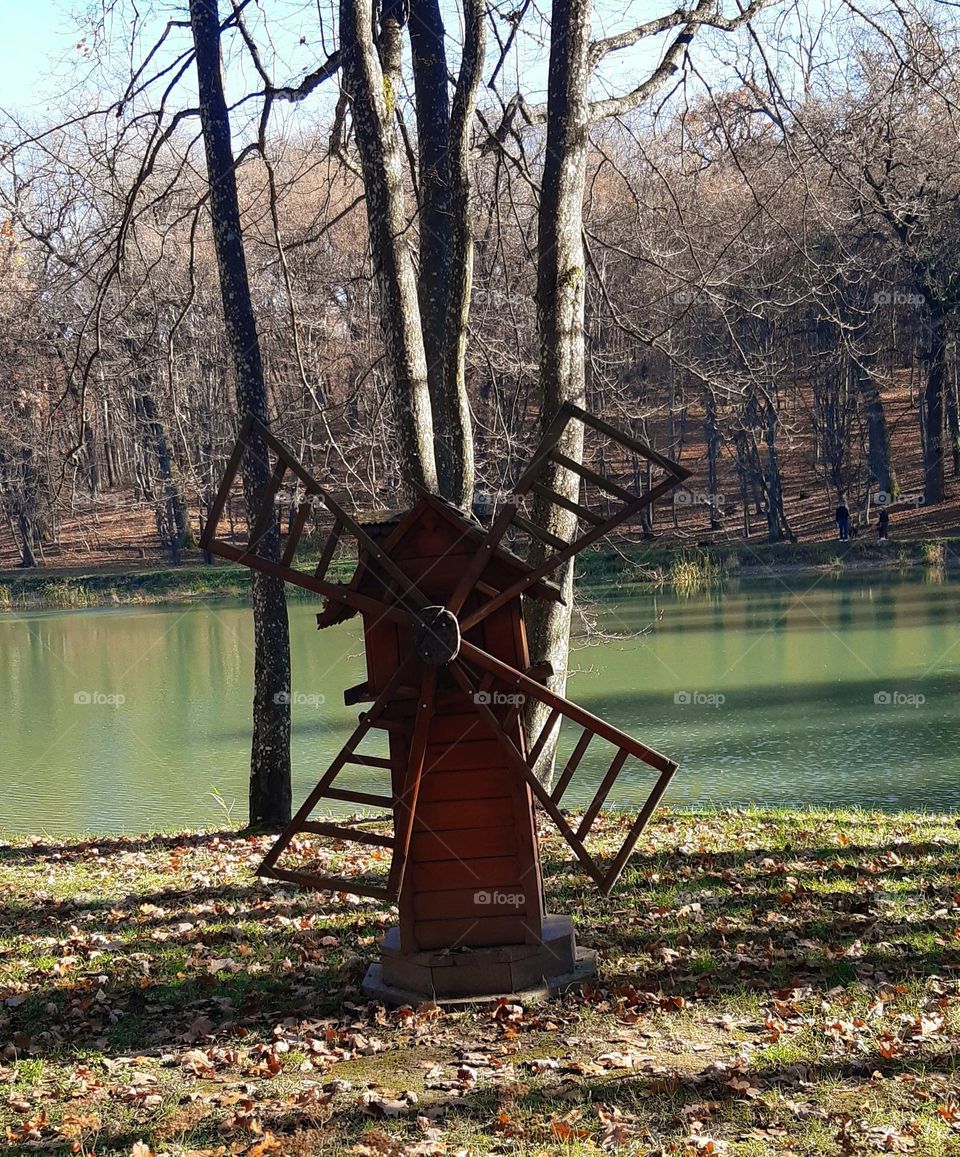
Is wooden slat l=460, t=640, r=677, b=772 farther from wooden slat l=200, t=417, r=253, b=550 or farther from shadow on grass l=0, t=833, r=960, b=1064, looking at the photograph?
wooden slat l=200, t=417, r=253, b=550

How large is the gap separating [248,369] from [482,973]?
5.57m

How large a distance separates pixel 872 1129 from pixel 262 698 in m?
6.35

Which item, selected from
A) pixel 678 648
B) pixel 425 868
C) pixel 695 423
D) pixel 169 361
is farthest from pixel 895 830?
pixel 695 423

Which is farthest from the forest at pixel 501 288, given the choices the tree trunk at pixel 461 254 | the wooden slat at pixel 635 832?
the wooden slat at pixel 635 832

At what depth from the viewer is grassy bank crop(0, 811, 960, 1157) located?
166 inches

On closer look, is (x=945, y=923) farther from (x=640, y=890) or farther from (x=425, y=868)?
(x=425, y=868)

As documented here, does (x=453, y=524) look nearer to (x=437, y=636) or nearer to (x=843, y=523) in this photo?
(x=437, y=636)

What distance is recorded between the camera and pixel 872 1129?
4.00m

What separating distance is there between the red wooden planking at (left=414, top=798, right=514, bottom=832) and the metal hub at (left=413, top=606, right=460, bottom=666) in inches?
28.5

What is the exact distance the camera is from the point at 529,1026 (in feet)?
17.2

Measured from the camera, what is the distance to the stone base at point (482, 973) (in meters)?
5.64

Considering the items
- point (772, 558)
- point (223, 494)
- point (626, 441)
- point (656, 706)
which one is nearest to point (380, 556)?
point (223, 494)

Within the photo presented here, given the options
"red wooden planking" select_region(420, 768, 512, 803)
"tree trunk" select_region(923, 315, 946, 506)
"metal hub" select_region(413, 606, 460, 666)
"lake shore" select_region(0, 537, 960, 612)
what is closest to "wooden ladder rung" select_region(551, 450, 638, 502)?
"metal hub" select_region(413, 606, 460, 666)

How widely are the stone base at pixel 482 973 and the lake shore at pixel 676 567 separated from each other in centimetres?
2344
